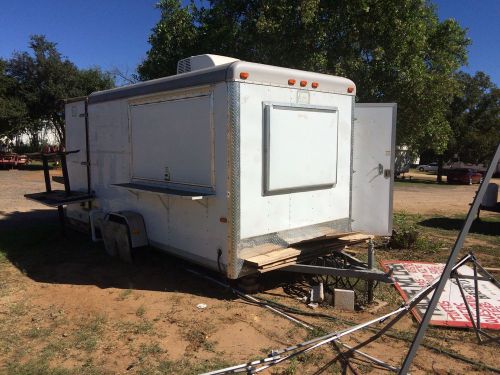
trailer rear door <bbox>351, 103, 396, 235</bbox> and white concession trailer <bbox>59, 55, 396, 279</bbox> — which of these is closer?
white concession trailer <bbox>59, 55, 396, 279</bbox>

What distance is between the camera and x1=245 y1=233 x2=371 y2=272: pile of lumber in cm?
498

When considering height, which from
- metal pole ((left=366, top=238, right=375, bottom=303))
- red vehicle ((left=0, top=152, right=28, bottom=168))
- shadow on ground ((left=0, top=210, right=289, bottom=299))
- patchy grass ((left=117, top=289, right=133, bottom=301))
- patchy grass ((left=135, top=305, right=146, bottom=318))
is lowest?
patchy grass ((left=135, top=305, right=146, bottom=318))

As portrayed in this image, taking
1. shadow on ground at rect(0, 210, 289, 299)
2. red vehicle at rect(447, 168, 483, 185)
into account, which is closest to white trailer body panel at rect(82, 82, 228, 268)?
shadow on ground at rect(0, 210, 289, 299)

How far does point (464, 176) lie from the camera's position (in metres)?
28.6

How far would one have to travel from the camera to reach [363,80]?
44.3 ft

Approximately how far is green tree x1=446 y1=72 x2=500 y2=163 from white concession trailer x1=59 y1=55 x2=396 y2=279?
94.9ft

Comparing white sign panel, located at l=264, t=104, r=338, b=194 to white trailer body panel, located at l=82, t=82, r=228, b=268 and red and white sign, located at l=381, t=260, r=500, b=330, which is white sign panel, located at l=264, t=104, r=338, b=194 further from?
red and white sign, located at l=381, t=260, r=500, b=330

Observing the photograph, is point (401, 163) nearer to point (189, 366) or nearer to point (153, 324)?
point (153, 324)

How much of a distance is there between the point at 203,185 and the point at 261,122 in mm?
1030

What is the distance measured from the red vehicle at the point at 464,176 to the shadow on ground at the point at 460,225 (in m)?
18.2

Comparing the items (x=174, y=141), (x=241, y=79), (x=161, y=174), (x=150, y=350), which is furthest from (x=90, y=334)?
(x=241, y=79)

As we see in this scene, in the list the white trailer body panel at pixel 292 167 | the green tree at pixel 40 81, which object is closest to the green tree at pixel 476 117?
the green tree at pixel 40 81

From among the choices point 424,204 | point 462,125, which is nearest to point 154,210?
point 424,204

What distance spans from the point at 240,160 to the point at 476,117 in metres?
33.2
